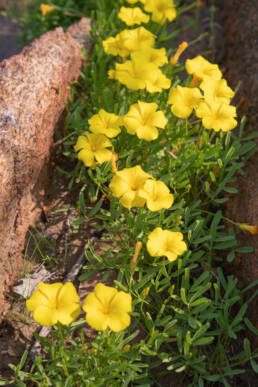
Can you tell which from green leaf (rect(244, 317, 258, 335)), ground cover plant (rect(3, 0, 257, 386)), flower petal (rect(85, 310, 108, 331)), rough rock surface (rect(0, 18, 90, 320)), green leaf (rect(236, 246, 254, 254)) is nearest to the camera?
flower petal (rect(85, 310, 108, 331))

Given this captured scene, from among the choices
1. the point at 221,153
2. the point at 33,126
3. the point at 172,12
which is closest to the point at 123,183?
the point at 33,126

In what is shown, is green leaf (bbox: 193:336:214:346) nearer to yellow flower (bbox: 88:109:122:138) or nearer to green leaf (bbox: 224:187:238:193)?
green leaf (bbox: 224:187:238:193)

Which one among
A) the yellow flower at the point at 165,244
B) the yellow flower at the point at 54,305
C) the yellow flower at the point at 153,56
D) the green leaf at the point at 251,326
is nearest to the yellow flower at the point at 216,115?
the yellow flower at the point at 153,56

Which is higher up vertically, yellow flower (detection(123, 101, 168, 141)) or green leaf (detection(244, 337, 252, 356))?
yellow flower (detection(123, 101, 168, 141))

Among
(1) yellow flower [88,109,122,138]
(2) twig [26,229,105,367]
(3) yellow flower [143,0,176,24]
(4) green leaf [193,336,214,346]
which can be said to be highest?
(3) yellow flower [143,0,176,24]

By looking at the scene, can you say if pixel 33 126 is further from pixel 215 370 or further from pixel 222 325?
pixel 215 370

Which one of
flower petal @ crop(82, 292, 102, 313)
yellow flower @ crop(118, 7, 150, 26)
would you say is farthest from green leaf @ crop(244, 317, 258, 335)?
yellow flower @ crop(118, 7, 150, 26)

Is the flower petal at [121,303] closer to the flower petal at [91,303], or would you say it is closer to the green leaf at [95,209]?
the flower petal at [91,303]
